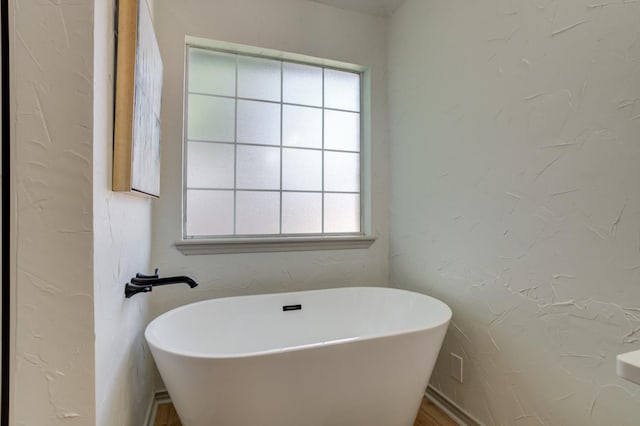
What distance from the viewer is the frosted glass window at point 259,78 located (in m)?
2.03

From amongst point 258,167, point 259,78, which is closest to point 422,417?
point 258,167

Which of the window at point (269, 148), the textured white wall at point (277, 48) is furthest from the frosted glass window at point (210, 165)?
the textured white wall at point (277, 48)

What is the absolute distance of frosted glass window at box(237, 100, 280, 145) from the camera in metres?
2.03

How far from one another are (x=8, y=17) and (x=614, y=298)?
1.87 m

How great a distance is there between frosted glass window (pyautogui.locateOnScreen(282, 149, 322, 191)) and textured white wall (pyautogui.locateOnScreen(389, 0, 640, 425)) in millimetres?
700

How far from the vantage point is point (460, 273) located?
1.61 m

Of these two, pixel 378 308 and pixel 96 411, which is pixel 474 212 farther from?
pixel 96 411

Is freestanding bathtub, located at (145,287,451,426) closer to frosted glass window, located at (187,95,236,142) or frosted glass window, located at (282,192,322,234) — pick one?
frosted glass window, located at (282,192,322,234)

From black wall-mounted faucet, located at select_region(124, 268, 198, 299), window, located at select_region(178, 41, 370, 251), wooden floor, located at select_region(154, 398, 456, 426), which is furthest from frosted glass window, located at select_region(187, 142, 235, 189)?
wooden floor, located at select_region(154, 398, 456, 426)

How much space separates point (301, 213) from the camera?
85.0 inches

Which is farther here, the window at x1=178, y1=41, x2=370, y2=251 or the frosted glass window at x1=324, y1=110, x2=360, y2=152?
the frosted glass window at x1=324, y1=110, x2=360, y2=152

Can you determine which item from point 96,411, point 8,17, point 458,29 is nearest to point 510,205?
point 458,29

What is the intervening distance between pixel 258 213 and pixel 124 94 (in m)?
1.18

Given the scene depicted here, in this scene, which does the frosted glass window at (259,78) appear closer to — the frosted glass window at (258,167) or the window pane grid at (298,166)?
the window pane grid at (298,166)
